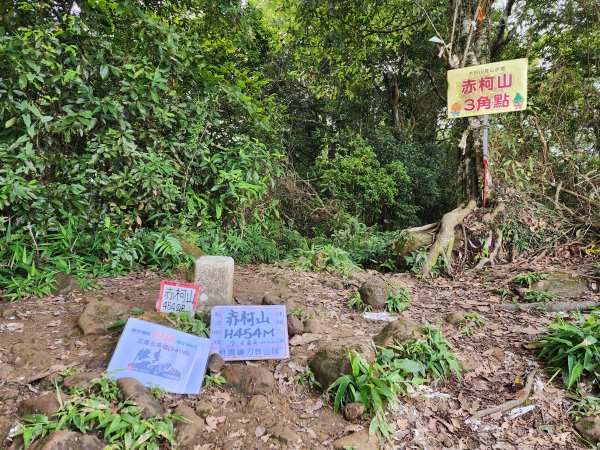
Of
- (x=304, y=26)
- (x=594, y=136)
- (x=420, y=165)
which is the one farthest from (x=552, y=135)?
(x=304, y=26)

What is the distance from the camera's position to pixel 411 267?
5.79 meters

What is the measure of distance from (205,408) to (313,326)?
1292mm

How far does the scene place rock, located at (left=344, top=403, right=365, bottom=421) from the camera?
245 centimetres

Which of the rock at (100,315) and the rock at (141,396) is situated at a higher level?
the rock at (100,315)

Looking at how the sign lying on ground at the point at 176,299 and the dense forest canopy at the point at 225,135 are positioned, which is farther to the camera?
the dense forest canopy at the point at 225,135

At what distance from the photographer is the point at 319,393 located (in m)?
2.71

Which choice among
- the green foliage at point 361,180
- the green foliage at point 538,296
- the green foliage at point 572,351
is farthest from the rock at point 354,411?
the green foliage at point 361,180

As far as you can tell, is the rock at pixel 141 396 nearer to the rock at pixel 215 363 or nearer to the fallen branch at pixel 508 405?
the rock at pixel 215 363

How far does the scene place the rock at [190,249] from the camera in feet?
15.8

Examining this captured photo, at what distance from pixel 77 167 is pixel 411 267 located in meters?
4.67

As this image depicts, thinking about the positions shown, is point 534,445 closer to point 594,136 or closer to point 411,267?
point 411,267

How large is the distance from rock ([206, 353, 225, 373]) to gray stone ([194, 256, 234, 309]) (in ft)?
2.33

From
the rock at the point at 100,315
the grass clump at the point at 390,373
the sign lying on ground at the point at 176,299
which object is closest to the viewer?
the grass clump at the point at 390,373

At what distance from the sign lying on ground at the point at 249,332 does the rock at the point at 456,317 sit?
1.86 meters
